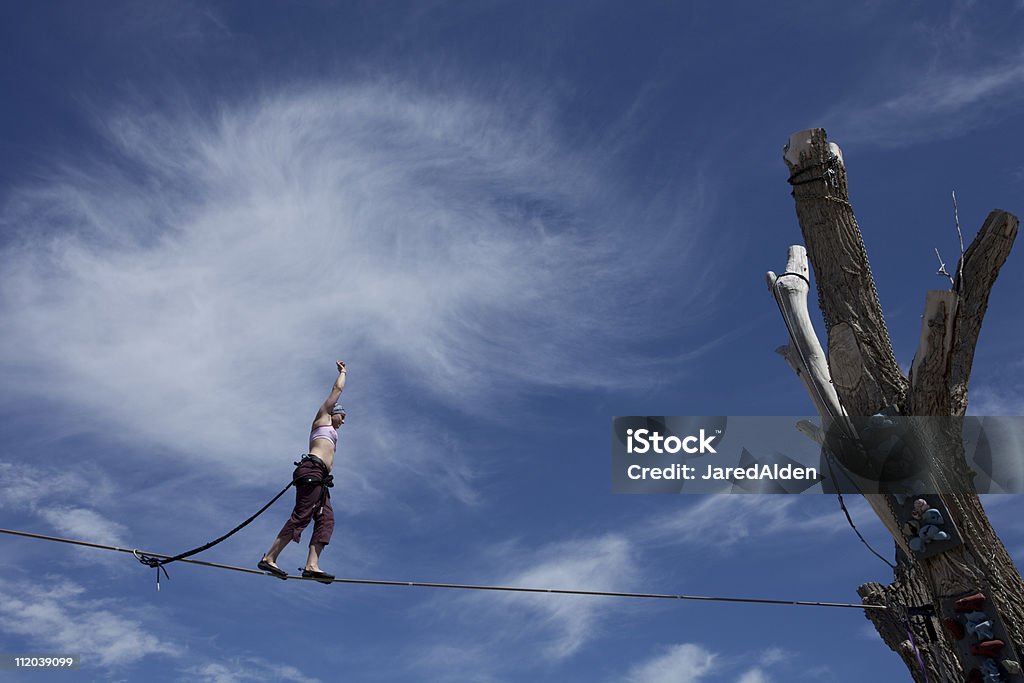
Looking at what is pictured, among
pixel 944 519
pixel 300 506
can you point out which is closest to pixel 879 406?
pixel 944 519

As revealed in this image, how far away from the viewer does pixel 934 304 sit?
6.50m

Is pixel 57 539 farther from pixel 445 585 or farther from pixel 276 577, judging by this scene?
pixel 445 585

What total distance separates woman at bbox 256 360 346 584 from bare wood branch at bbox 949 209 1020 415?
4.81 m

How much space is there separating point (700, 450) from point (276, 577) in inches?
143

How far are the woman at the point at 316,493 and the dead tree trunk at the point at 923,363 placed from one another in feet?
12.4

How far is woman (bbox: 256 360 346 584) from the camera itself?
6.98 metres

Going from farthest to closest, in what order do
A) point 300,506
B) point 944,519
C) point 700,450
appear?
1. point 700,450
2. point 300,506
3. point 944,519

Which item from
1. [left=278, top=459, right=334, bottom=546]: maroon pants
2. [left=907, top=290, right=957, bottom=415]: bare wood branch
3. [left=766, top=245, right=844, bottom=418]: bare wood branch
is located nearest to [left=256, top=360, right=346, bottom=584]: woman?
[left=278, top=459, right=334, bottom=546]: maroon pants

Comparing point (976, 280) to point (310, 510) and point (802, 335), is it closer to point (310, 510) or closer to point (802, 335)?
point (802, 335)

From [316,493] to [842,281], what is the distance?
4.44 meters

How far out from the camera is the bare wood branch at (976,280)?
6672mm

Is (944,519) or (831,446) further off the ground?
(831,446)

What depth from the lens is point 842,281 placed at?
23.0 feet

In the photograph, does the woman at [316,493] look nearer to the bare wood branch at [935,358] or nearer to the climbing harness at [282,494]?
the climbing harness at [282,494]
